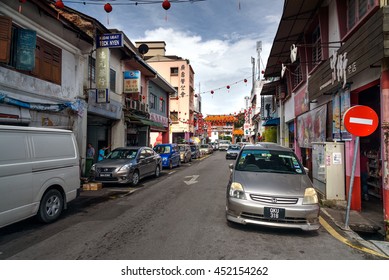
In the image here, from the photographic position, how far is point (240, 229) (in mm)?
5078

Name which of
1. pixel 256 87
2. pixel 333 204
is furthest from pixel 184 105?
pixel 333 204

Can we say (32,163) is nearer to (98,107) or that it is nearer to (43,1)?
(43,1)

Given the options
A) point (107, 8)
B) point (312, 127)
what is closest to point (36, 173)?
point (107, 8)

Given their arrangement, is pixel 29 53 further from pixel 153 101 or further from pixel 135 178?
pixel 153 101

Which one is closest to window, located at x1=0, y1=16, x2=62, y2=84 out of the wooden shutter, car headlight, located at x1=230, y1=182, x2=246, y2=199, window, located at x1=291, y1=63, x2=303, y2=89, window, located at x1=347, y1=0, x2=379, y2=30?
→ the wooden shutter

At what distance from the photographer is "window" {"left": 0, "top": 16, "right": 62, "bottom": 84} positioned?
8219mm

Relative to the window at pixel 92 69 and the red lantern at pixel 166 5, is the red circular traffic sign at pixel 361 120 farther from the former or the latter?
the window at pixel 92 69

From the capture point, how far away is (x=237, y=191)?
16.7ft

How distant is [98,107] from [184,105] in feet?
91.7

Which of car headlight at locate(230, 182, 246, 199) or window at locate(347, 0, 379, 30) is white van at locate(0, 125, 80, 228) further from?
window at locate(347, 0, 379, 30)

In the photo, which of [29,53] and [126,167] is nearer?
[29,53]

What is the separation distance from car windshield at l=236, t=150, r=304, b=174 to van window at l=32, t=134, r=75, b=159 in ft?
14.3

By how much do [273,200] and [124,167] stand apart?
6.91 m

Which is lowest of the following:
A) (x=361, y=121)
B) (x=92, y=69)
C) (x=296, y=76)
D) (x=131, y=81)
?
(x=361, y=121)
